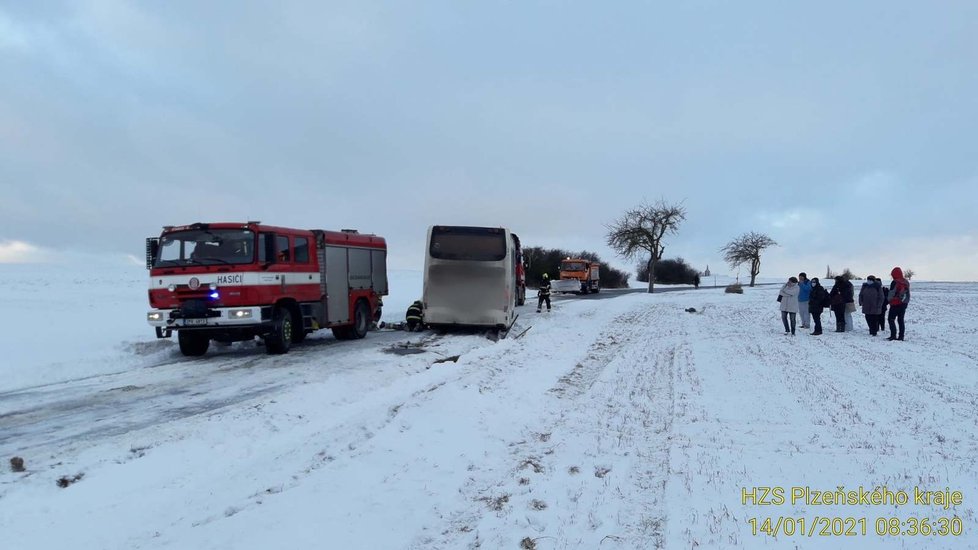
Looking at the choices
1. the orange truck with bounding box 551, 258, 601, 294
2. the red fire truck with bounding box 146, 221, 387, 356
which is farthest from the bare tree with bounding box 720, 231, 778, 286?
the red fire truck with bounding box 146, 221, 387, 356

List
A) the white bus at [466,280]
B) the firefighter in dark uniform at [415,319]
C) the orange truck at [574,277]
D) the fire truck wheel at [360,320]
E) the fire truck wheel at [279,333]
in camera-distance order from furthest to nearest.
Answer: the orange truck at [574,277] → the firefighter in dark uniform at [415,319] → the white bus at [466,280] → the fire truck wheel at [360,320] → the fire truck wheel at [279,333]

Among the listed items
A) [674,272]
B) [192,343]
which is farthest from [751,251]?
[192,343]

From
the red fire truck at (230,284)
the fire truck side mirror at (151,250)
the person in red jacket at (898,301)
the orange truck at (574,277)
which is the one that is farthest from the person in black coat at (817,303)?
the orange truck at (574,277)

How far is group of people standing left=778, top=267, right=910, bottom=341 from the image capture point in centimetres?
1623

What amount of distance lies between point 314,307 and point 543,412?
25.3 ft

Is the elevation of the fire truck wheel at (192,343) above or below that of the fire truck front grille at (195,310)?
below

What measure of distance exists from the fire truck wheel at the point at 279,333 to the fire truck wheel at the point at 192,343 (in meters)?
1.31

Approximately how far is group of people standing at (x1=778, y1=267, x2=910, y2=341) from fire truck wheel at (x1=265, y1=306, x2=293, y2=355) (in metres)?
12.9

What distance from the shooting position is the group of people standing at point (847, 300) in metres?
16.2

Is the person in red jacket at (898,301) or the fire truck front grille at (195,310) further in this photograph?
the person in red jacket at (898,301)

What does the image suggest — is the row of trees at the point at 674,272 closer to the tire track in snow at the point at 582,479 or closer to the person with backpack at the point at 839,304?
the person with backpack at the point at 839,304

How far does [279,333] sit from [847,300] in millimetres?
15219

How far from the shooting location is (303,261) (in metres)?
13.9

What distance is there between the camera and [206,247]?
12078 millimetres
